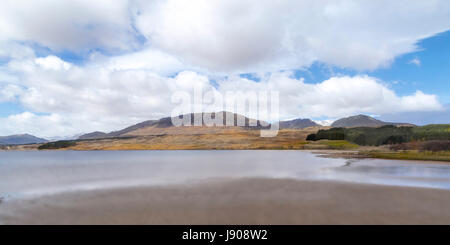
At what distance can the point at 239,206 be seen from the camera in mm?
15133

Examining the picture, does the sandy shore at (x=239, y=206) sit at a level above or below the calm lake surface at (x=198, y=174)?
above

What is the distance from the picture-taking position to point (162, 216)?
13.5 m

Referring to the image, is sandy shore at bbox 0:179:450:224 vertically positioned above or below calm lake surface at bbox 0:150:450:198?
above

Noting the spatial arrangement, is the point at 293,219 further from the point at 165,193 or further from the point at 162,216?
the point at 165,193

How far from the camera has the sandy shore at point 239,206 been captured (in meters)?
12.9

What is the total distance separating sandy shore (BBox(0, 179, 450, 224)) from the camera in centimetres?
1292

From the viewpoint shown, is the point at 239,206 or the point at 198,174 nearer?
the point at 239,206

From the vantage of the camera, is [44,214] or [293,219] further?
[44,214]

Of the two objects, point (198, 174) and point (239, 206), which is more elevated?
point (239, 206)

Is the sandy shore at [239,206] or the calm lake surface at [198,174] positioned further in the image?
the calm lake surface at [198,174]

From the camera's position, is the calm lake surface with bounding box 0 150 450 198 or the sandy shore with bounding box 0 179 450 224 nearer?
the sandy shore with bounding box 0 179 450 224
